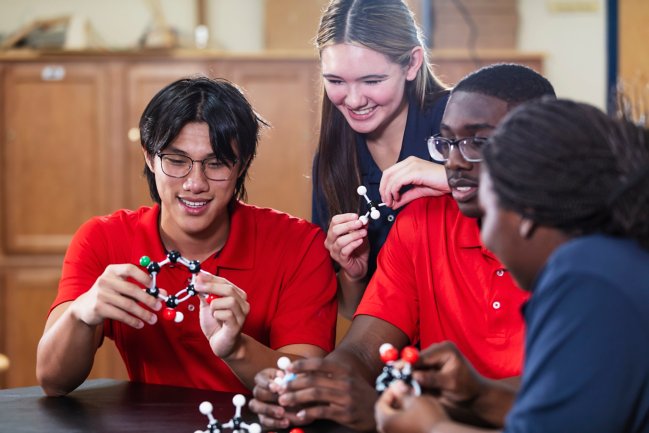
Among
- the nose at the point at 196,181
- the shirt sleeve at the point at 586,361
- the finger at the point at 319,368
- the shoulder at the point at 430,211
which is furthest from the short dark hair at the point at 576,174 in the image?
the nose at the point at 196,181

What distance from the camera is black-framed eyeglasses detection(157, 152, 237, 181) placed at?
209 cm

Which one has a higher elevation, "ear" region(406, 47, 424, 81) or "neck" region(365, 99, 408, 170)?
→ "ear" region(406, 47, 424, 81)

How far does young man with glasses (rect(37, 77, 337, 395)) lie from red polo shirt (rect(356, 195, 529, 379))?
210mm

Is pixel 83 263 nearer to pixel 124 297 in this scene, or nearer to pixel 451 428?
pixel 124 297

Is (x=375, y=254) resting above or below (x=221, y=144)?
below

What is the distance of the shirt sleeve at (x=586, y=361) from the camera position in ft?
3.61

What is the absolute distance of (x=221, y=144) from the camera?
210 cm

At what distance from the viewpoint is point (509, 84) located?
6.18 feet

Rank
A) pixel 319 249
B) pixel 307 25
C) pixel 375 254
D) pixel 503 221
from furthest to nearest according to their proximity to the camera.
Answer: pixel 307 25 → pixel 375 254 → pixel 319 249 → pixel 503 221

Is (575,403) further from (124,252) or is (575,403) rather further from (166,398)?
(124,252)

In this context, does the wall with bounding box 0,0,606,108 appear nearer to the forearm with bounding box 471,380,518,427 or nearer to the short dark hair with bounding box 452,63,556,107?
the short dark hair with bounding box 452,63,556,107

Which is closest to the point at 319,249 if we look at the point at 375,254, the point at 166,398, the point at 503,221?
the point at 375,254

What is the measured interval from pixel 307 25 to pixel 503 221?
367 centimetres

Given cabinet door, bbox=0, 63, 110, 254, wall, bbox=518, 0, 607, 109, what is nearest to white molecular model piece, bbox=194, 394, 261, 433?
cabinet door, bbox=0, 63, 110, 254
